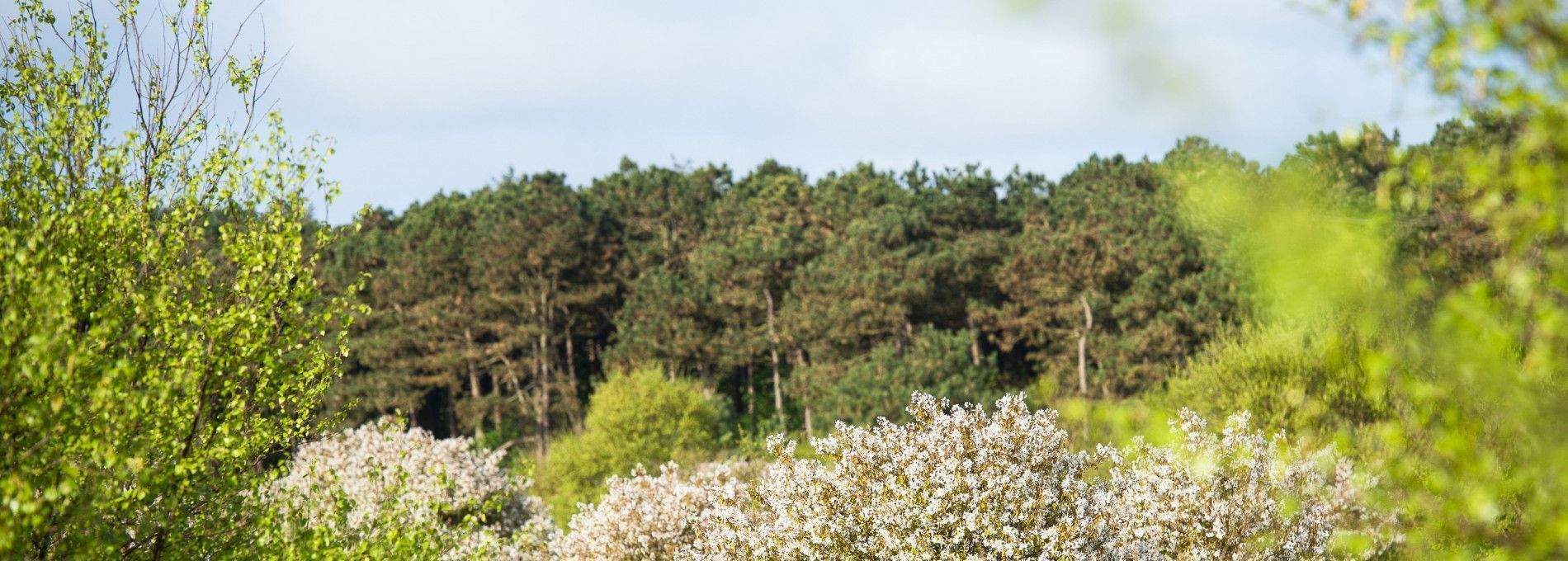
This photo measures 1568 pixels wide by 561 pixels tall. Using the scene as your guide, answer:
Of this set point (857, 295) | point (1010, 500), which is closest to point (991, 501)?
point (1010, 500)

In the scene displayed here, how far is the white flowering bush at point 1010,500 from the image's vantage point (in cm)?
1271

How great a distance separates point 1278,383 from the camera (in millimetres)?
27641

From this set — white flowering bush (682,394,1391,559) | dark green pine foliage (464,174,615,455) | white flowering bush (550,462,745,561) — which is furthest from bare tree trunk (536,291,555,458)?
white flowering bush (682,394,1391,559)

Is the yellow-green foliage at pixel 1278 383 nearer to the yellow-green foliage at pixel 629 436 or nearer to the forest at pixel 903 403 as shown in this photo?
the forest at pixel 903 403

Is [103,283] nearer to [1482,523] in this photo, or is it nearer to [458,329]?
[1482,523]

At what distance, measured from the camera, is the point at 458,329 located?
60.5m

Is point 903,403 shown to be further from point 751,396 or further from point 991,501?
point 991,501

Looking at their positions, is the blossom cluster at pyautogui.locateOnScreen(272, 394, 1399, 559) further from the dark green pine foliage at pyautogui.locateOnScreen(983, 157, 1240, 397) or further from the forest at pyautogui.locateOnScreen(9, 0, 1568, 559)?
the dark green pine foliage at pyautogui.locateOnScreen(983, 157, 1240, 397)

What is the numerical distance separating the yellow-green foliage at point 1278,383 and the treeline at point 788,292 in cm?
Result: 1113

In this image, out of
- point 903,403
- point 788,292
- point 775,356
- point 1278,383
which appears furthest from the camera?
point 775,356

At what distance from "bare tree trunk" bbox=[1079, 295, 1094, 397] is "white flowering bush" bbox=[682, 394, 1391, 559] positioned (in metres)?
33.3

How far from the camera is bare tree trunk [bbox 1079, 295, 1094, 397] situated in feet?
158

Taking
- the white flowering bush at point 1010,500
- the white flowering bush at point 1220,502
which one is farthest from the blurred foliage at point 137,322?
the white flowering bush at point 1220,502

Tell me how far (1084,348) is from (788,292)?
15135 millimetres
